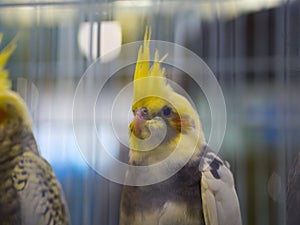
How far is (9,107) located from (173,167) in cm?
44

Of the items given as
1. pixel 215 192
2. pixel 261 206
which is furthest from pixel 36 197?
pixel 261 206

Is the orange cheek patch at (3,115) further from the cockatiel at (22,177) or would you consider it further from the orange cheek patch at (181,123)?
the orange cheek patch at (181,123)

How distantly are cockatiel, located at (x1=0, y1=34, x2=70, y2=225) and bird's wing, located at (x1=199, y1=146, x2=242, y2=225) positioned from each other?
342mm

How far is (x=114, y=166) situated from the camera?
1.17m

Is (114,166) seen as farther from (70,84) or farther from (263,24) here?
(263,24)

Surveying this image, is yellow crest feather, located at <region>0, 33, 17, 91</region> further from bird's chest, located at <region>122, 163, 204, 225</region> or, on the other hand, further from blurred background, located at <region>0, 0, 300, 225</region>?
bird's chest, located at <region>122, 163, 204, 225</region>

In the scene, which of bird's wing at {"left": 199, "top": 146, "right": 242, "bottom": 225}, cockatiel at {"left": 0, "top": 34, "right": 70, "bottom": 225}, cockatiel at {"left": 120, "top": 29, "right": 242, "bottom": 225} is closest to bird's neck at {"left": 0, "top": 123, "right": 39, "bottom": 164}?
cockatiel at {"left": 0, "top": 34, "right": 70, "bottom": 225}

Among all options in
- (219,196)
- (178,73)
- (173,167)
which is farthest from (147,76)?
(219,196)

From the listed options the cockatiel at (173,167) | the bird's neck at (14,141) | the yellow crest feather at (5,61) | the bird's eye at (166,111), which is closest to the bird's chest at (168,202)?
the cockatiel at (173,167)

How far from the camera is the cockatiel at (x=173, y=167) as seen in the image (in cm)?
112

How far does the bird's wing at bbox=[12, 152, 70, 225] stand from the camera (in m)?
1.21

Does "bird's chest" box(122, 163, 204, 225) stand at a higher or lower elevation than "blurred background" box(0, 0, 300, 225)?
lower

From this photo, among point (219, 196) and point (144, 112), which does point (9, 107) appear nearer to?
point (144, 112)

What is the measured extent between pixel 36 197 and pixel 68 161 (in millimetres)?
123
